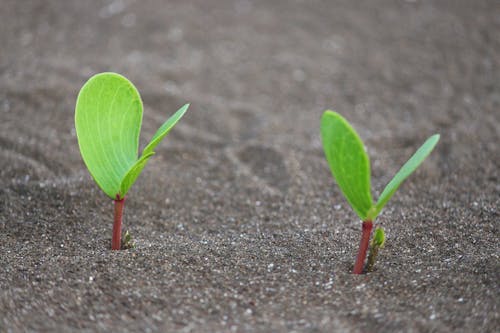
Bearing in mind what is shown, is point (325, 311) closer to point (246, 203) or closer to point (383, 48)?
point (246, 203)

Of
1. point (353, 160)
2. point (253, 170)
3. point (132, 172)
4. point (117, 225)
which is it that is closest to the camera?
point (353, 160)

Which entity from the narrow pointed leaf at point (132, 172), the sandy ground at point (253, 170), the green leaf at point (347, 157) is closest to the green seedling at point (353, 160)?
the green leaf at point (347, 157)

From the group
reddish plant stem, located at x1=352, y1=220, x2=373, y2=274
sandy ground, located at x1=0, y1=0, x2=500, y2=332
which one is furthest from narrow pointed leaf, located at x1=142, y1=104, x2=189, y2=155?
reddish plant stem, located at x1=352, y1=220, x2=373, y2=274

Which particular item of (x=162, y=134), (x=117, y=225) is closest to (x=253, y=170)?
(x=117, y=225)

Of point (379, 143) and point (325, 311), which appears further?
point (379, 143)

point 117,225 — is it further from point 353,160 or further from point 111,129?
point 353,160

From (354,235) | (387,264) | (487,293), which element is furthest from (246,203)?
(487,293)
